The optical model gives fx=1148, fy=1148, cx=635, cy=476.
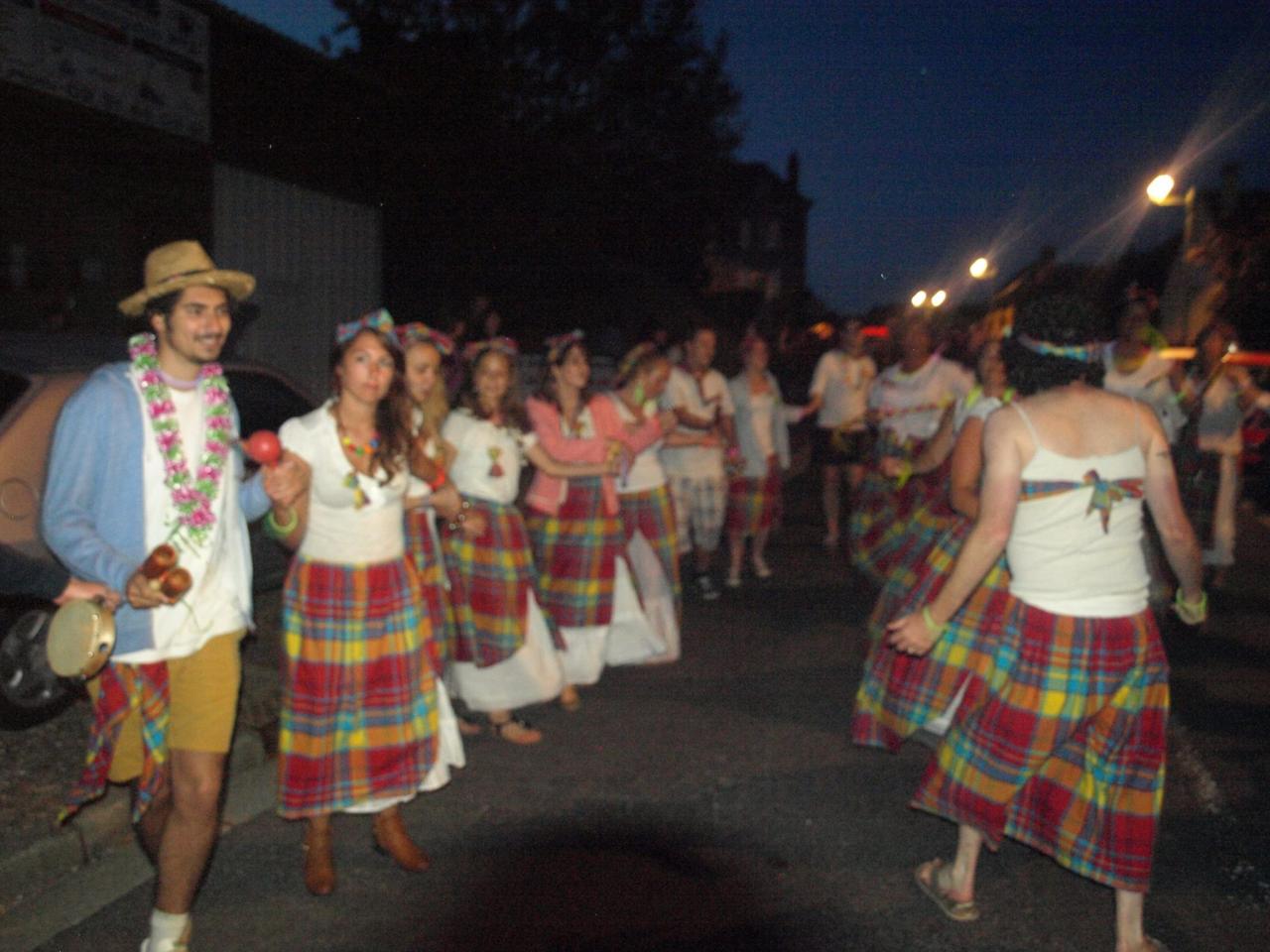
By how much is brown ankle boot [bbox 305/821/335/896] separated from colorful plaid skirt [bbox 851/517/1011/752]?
1978 millimetres

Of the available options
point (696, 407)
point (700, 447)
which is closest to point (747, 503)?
point (700, 447)

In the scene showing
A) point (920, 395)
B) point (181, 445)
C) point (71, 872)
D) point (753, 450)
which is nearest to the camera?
point (181, 445)

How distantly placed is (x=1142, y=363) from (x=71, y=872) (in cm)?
647

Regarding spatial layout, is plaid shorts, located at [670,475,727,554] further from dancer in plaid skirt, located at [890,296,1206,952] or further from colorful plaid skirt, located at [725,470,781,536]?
dancer in plaid skirt, located at [890,296,1206,952]

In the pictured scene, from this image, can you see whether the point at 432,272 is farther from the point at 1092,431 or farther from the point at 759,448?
the point at 1092,431

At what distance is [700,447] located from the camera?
809 cm

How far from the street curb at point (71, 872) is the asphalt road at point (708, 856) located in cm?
8

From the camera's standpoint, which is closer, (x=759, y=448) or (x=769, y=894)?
(x=769, y=894)

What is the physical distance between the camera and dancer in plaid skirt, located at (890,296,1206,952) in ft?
10.7

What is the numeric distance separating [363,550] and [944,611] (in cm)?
189

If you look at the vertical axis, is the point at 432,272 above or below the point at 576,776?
above

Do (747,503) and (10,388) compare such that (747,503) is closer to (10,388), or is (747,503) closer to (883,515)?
(883,515)

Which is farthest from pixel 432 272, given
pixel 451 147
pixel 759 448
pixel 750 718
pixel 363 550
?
pixel 363 550

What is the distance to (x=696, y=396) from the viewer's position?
812 centimetres
